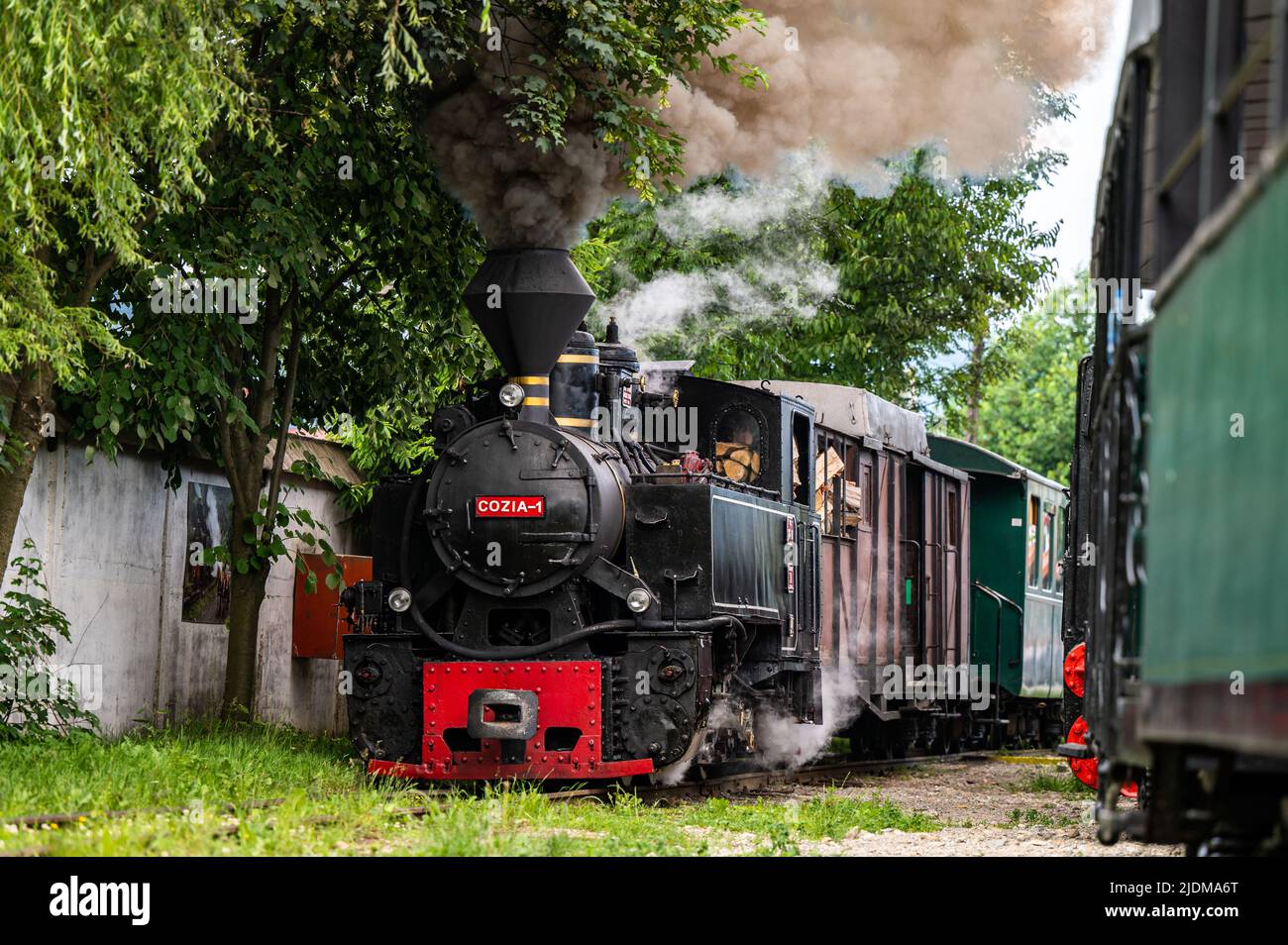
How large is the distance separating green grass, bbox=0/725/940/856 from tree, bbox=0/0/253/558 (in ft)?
7.98

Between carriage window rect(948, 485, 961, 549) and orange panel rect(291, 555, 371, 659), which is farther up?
carriage window rect(948, 485, 961, 549)

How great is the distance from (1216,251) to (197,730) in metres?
11.2

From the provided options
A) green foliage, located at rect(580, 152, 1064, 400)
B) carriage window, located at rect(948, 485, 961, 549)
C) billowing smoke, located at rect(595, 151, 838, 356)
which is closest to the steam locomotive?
carriage window, located at rect(948, 485, 961, 549)

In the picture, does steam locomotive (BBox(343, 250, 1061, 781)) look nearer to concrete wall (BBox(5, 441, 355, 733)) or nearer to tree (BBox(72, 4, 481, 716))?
tree (BBox(72, 4, 481, 716))

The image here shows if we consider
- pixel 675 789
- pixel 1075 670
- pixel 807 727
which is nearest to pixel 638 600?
pixel 675 789

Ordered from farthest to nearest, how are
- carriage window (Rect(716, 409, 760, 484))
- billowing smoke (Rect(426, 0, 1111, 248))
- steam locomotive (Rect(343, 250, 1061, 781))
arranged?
1. carriage window (Rect(716, 409, 760, 484))
2. billowing smoke (Rect(426, 0, 1111, 248))
3. steam locomotive (Rect(343, 250, 1061, 781))

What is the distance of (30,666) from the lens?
12172mm

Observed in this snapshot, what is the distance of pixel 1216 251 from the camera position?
4.07 metres

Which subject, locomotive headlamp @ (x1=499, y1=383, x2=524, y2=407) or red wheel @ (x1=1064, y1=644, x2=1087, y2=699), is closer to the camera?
red wheel @ (x1=1064, y1=644, x2=1087, y2=699)

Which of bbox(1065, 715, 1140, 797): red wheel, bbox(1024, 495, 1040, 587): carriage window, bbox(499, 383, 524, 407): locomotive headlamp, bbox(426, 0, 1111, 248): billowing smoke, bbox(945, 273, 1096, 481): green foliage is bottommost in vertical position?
bbox(1065, 715, 1140, 797): red wheel

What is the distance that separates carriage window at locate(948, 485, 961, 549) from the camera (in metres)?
17.9

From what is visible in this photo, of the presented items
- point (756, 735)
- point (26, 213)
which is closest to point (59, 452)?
point (26, 213)
